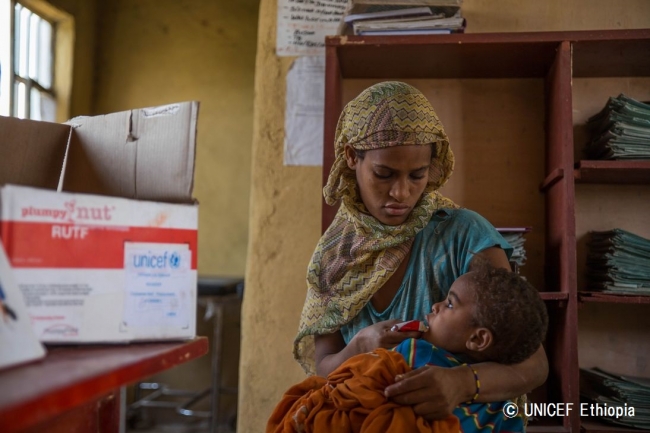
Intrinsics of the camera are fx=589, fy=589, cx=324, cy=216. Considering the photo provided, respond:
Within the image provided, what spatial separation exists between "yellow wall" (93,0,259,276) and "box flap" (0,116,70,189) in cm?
403

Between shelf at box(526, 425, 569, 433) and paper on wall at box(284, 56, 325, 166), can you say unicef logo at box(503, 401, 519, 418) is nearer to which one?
shelf at box(526, 425, 569, 433)

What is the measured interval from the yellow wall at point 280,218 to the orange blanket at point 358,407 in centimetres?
125

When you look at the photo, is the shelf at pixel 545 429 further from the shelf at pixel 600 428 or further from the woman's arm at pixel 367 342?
the woman's arm at pixel 367 342

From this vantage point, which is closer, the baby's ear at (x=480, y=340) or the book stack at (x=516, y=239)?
the baby's ear at (x=480, y=340)

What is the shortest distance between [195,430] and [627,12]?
423 cm

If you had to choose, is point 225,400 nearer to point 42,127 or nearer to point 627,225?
point 627,225

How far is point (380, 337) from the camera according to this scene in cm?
148

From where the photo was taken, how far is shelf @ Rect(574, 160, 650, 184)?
2.25 m

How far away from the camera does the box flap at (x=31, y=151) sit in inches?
49.9

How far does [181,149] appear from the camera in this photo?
44.9 inches

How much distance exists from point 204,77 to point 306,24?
2.92 metres

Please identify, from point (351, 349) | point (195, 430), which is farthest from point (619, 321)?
point (195, 430)

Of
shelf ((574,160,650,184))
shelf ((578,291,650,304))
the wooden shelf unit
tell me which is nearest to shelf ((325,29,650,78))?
the wooden shelf unit

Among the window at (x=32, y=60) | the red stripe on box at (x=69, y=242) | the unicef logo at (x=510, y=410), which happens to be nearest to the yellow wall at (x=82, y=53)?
the window at (x=32, y=60)
